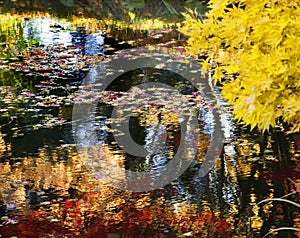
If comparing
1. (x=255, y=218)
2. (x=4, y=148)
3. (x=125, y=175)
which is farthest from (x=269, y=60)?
(x=4, y=148)

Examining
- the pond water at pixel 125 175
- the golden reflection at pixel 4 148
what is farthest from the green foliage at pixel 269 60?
the golden reflection at pixel 4 148

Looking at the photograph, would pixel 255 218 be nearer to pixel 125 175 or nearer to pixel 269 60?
pixel 125 175

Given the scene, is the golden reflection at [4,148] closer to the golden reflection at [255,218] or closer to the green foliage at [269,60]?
the golden reflection at [255,218]

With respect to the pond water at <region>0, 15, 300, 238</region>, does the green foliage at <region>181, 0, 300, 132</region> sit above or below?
above

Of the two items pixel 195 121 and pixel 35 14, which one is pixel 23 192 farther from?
pixel 35 14

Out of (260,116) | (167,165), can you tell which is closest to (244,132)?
(167,165)

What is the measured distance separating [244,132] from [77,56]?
4.13 metres

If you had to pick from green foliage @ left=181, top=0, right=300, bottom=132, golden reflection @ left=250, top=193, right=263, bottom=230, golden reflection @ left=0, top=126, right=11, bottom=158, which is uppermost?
green foliage @ left=181, top=0, right=300, bottom=132

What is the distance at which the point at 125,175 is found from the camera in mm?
5148

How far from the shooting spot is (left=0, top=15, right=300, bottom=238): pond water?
13.9ft

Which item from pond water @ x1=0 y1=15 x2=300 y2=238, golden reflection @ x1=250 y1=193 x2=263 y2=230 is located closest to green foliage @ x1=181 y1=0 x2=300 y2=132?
golden reflection @ x1=250 y1=193 x2=263 y2=230

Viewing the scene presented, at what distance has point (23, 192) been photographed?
15.6 feet

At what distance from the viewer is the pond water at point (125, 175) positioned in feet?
13.9

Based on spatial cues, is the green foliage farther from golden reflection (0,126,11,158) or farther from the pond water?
golden reflection (0,126,11,158)
